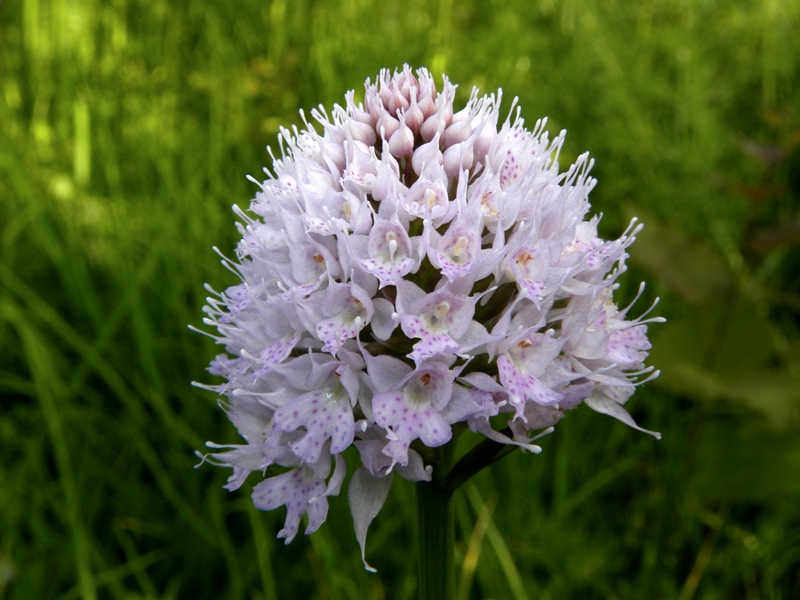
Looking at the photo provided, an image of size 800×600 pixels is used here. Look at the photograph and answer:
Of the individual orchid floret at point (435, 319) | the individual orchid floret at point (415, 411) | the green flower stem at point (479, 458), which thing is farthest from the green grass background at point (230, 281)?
the individual orchid floret at point (435, 319)

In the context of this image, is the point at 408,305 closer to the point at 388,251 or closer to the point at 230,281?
the point at 388,251

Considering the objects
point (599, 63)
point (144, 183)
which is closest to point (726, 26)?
point (599, 63)

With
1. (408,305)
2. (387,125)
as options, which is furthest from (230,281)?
(408,305)

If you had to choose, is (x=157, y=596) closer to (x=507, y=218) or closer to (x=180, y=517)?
(x=180, y=517)

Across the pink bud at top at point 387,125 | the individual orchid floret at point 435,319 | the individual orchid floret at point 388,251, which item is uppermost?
the pink bud at top at point 387,125

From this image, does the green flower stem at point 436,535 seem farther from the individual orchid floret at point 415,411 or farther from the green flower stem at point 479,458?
the individual orchid floret at point 415,411

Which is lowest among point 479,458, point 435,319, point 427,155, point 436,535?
point 436,535
